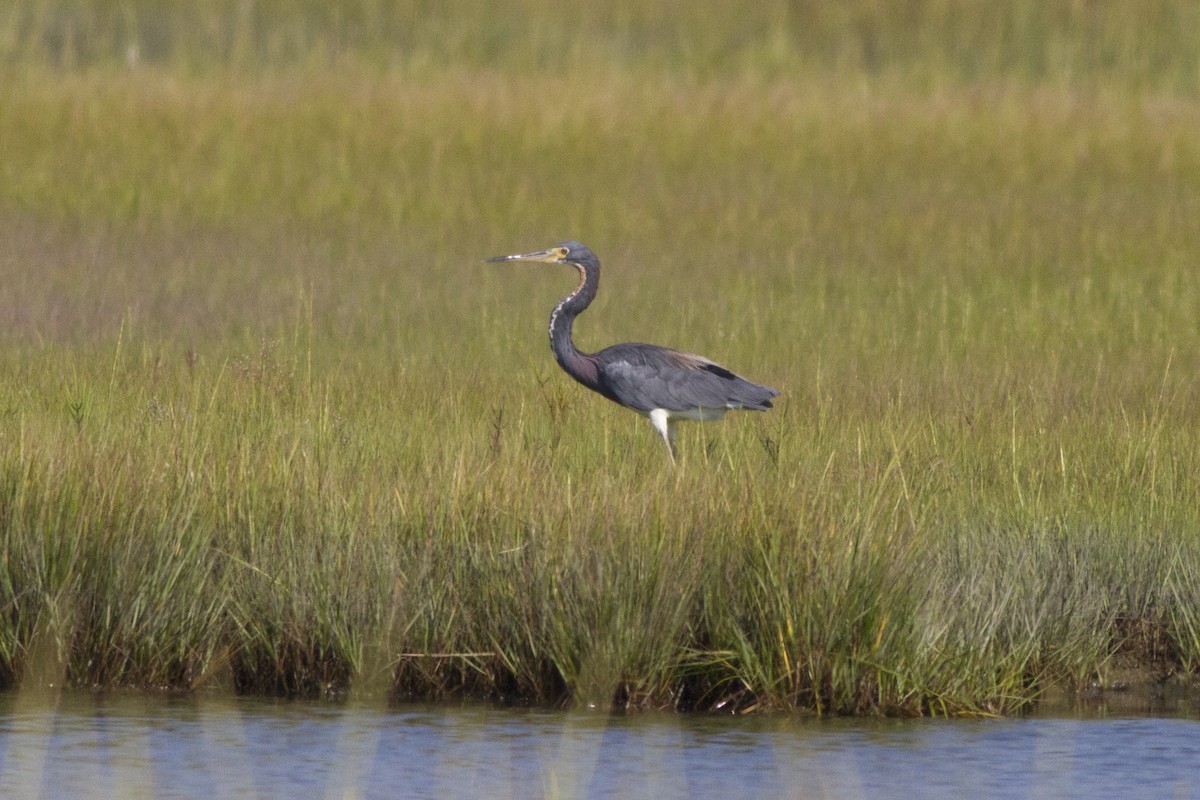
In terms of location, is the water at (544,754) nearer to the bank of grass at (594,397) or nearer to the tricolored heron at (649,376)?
the bank of grass at (594,397)

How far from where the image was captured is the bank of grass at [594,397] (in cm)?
745

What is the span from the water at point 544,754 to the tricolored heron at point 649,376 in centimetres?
366

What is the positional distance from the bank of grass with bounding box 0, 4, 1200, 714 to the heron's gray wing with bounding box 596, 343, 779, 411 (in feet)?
0.74

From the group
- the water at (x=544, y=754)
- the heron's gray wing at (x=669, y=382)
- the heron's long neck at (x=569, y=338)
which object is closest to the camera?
the water at (x=544, y=754)

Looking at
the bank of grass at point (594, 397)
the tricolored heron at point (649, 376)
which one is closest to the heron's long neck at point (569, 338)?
the tricolored heron at point (649, 376)

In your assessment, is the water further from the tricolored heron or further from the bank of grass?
the tricolored heron

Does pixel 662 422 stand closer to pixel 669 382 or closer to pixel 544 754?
pixel 669 382

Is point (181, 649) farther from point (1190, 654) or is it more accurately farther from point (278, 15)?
point (278, 15)

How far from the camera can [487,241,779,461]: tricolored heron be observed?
1096cm

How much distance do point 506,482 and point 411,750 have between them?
130cm

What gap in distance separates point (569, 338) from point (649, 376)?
0.55 m

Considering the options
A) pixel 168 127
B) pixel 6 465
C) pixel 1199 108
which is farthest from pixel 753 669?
pixel 1199 108

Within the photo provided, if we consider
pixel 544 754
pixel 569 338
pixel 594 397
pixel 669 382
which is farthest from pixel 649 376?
pixel 544 754

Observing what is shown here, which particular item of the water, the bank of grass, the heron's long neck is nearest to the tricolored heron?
the heron's long neck
